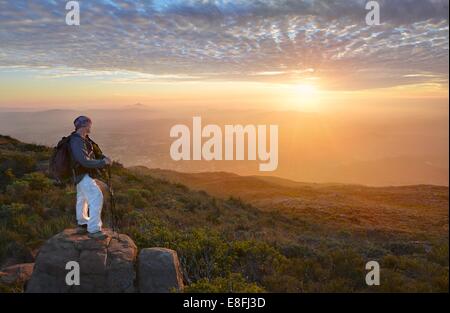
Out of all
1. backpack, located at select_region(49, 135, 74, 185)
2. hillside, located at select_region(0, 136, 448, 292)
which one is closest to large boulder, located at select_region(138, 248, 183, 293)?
hillside, located at select_region(0, 136, 448, 292)

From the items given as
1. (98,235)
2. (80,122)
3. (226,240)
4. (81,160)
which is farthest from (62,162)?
(226,240)

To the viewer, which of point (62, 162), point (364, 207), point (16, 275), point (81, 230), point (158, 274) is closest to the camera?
point (158, 274)

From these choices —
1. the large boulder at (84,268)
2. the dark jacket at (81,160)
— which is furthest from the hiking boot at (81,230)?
the dark jacket at (81,160)

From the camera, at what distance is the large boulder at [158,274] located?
6789mm

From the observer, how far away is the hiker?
7.12m

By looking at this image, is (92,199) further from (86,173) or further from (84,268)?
(84,268)

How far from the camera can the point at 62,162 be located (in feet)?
23.6

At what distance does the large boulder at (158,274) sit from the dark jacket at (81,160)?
190 centimetres

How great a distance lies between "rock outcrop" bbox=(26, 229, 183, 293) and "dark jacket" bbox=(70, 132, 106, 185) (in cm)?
124

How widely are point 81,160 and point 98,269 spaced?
200cm
